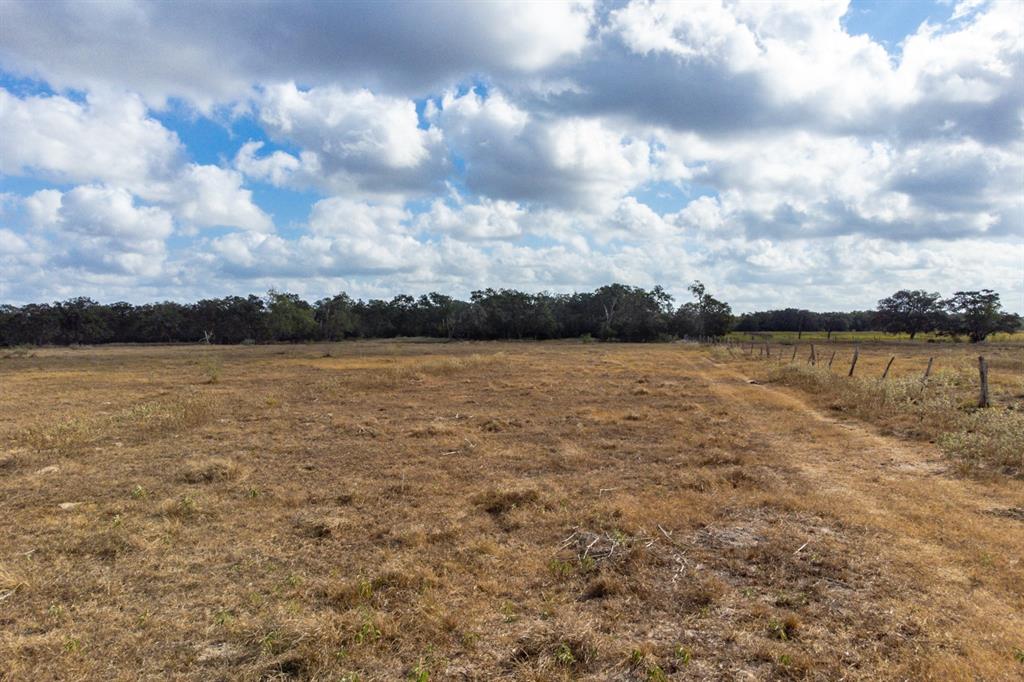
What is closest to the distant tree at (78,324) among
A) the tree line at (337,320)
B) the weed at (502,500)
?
the tree line at (337,320)

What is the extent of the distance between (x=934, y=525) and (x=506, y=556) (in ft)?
19.8

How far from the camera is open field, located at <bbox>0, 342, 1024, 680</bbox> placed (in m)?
4.80

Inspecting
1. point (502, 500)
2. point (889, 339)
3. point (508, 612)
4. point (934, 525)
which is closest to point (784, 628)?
point (508, 612)

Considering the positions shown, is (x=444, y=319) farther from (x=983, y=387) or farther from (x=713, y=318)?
(x=983, y=387)

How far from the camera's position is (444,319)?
128750 millimetres

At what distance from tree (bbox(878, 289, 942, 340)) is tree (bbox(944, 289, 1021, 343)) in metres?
4.99

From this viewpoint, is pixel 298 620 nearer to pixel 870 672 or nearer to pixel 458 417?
pixel 870 672

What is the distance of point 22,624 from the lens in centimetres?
535

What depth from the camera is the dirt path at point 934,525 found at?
502cm

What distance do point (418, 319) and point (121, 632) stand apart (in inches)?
5071

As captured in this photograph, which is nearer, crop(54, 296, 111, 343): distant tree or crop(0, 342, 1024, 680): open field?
crop(0, 342, 1024, 680): open field

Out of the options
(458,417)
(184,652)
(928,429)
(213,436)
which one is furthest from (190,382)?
(928,429)

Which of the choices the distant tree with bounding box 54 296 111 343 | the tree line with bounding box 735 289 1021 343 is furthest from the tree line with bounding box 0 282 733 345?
the tree line with bounding box 735 289 1021 343

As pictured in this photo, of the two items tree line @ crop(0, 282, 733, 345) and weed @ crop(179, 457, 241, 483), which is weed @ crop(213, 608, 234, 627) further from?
tree line @ crop(0, 282, 733, 345)
